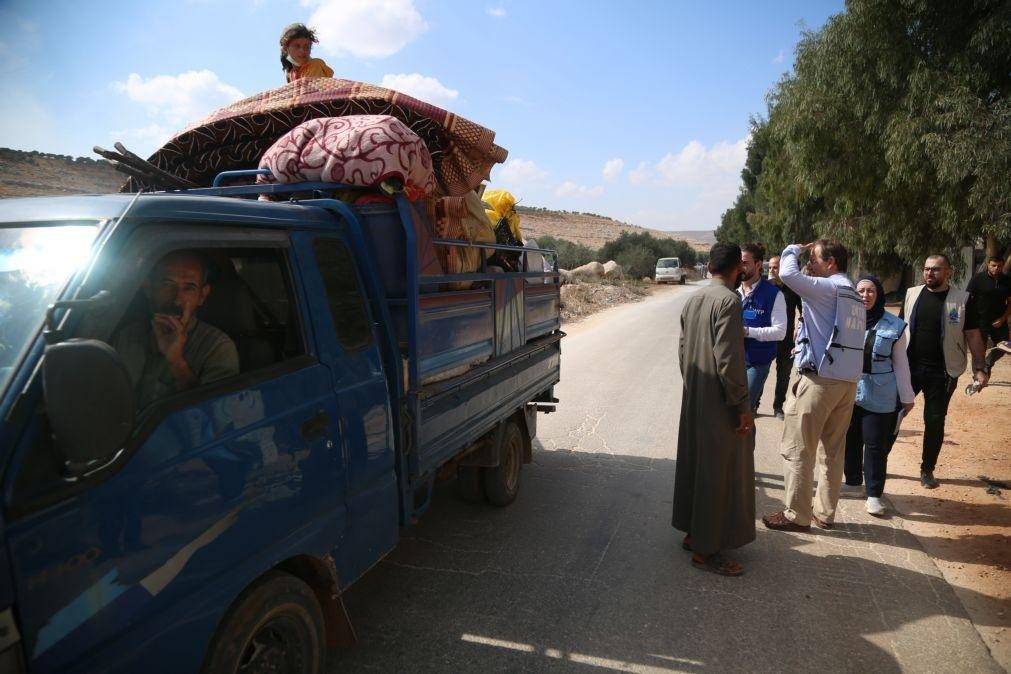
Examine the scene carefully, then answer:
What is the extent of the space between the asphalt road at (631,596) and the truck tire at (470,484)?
11cm

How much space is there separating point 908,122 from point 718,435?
11.3 meters

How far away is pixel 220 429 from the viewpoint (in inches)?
75.7

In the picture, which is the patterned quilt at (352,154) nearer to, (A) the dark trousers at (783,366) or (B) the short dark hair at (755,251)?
(B) the short dark hair at (755,251)

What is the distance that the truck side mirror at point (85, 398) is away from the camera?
4.60ft

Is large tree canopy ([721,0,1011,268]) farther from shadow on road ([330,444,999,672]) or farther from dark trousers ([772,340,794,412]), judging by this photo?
shadow on road ([330,444,999,672])

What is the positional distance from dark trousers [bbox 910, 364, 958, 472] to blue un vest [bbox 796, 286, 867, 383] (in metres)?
1.59

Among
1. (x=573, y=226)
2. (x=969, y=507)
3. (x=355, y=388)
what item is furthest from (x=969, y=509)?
(x=573, y=226)

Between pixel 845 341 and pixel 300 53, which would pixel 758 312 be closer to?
pixel 845 341

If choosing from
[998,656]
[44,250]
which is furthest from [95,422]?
[998,656]

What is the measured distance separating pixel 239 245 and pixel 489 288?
1.85m

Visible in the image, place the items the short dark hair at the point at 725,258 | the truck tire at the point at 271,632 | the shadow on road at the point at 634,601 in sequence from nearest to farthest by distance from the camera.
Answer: the truck tire at the point at 271,632, the shadow on road at the point at 634,601, the short dark hair at the point at 725,258

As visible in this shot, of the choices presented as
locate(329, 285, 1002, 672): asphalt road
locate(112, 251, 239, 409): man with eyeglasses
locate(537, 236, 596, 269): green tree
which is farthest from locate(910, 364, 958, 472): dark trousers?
locate(537, 236, 596, 269): green tree

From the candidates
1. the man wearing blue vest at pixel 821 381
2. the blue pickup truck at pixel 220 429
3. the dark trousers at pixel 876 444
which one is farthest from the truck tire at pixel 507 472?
the dark trousers at pixel 876 444

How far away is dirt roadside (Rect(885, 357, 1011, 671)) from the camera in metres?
3.51
